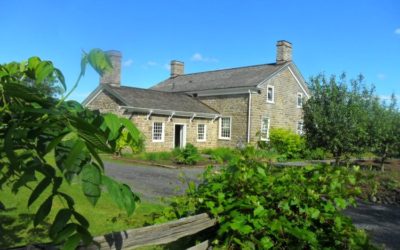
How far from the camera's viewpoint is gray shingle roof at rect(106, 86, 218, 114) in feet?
80.2

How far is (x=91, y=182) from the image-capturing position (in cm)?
101

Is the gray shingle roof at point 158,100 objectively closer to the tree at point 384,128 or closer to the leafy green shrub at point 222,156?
the tree at point 384,128

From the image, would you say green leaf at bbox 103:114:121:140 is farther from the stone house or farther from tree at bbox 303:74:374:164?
the stone house

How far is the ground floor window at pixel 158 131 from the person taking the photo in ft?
82.8

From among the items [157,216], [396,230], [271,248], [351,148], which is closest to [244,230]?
[271,248]

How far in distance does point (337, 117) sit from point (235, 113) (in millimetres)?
11623

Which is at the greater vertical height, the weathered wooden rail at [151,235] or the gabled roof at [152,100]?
the gabled roof at [152,100]

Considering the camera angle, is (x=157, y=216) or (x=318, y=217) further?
(x=157, y=216)

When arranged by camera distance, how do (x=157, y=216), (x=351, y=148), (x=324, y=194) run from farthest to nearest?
(x=351, y=148)
(x=157, y=216)
(x=324, y=194)

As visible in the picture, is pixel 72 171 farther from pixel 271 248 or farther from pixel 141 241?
pixel 271 248

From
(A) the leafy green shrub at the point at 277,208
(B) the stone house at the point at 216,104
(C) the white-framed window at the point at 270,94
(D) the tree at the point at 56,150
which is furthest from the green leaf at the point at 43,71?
(C) the white-framed window at the point at 270,94

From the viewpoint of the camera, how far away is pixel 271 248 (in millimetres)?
3531

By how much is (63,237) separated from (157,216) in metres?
2.94

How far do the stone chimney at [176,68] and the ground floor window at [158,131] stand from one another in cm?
1508
